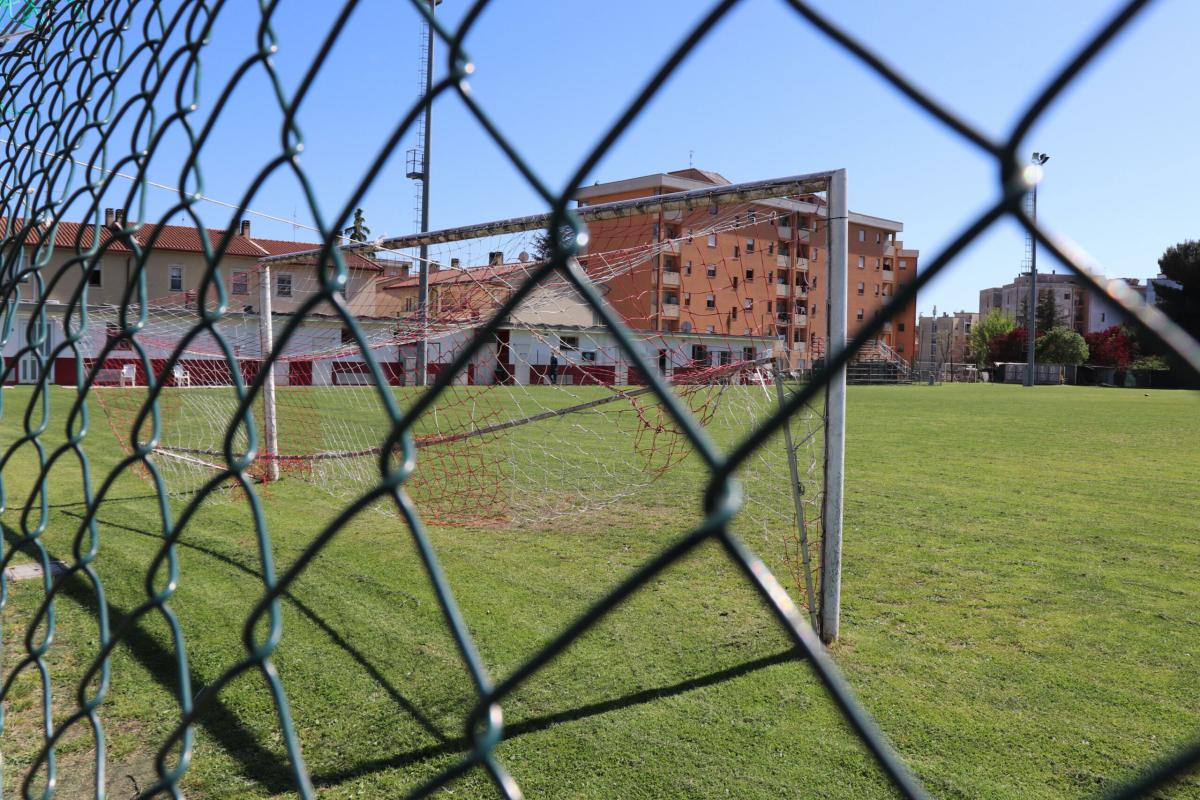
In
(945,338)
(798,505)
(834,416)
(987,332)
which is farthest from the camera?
(945,338)

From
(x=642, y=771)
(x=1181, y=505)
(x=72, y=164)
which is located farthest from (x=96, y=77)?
(x=1181, y=505)

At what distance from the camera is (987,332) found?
67.4 meters

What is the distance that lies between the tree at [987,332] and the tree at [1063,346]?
25.0ft

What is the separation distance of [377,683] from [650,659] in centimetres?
109

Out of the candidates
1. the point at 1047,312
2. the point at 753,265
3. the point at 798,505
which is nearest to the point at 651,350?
the point at 753,265

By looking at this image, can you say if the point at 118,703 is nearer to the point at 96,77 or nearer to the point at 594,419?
the point at 96,77

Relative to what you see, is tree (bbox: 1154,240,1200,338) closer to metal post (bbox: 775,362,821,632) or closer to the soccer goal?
the soccer goal

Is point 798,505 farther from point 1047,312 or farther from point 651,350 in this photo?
point 1047,312

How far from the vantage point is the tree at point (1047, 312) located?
58562 millimetres

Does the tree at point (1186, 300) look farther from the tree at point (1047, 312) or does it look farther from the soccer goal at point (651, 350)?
the tree at point (1047, 312)

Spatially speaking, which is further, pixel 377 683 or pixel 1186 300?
pixel 377 683

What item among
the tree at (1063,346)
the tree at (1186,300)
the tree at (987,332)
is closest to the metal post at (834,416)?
the tree at (1186,300)

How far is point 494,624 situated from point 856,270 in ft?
138

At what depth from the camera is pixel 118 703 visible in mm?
2979
